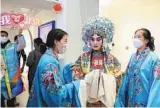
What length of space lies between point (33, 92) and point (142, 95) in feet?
3.22

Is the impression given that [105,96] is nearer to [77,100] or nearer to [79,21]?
[77,100]

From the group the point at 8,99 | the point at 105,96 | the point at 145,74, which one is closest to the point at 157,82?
the point at 145,74

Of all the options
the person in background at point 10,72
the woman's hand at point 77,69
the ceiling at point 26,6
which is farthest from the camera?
the woman's hand at point 77,69

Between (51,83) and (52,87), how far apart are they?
0.03 metres

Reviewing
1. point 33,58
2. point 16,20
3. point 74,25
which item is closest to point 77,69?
point 33,58

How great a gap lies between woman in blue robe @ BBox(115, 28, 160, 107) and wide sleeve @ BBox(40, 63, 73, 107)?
614mm

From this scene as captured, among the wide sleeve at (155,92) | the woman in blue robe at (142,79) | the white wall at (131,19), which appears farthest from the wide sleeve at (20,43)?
the white wall at (131,19)

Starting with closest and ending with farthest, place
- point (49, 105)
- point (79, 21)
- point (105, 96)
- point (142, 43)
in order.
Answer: point (49, 105)
point (105, 96)
point (142, 43)
point (79, 21)

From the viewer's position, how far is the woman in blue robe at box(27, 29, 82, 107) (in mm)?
1558

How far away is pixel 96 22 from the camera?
1.85 meters

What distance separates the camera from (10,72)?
1.53m

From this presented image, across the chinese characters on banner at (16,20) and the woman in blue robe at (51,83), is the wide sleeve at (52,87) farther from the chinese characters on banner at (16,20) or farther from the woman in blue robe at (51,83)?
the chinese characters on banner at (16,20)

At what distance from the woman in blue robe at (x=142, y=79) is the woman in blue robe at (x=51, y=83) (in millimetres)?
575

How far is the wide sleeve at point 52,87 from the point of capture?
1.55 m
